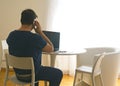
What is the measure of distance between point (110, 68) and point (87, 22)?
1.35 m

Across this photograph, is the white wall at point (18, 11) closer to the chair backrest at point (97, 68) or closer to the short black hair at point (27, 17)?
the chair backrest at point (97, 68)

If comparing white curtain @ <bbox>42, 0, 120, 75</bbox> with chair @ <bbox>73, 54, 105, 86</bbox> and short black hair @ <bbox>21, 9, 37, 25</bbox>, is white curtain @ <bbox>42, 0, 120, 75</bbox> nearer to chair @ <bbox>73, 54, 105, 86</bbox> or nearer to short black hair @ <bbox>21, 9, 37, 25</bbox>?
chair @ <bbox>73, 54, 105, 86</bbox>

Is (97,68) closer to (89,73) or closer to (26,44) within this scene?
(89,73)

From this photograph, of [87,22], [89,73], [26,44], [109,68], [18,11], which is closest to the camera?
[26,44]

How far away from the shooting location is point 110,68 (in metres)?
3.18

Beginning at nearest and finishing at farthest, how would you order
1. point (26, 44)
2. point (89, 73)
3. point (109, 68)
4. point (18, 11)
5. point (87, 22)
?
point (26, 44) → point (89, 73) → point (109, 68) → point (87, 22) → point (18, 11)

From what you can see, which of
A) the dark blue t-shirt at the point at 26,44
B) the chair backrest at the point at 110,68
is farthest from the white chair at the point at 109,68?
the dark blue t-shirt at the point at 26,44

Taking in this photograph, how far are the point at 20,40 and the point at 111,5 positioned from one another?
2348mm

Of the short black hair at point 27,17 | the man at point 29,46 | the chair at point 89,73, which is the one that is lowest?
the chair at point 89,73

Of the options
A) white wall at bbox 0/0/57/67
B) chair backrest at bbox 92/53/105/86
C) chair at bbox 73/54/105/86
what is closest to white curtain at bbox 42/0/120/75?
white wall at bbox 0/0/57/67

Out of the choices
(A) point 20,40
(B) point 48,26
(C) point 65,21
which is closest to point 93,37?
(C) point 65,21

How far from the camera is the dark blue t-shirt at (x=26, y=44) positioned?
7.69 ft

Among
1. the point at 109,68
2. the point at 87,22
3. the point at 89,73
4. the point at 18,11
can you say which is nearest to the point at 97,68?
the point at 89,73

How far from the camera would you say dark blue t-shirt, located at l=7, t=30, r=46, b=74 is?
2344 millimetres
